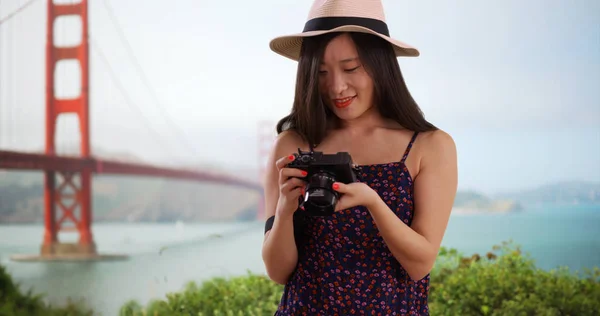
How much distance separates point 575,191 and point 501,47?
101 cm

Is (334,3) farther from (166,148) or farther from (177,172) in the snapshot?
(166,148)

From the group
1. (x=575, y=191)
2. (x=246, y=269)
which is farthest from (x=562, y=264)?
(x=246, y=269)

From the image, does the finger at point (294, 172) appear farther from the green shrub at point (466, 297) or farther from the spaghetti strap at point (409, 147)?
the green shrub at point (466, 297)

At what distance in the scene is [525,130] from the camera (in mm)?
3787

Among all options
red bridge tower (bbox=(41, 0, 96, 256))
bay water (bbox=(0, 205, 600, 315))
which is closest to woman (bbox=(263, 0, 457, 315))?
bay water (bbox=(0, 205, 600, 315))

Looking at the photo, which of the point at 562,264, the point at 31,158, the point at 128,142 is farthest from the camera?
the point at 128,142

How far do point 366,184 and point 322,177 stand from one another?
0.16 m

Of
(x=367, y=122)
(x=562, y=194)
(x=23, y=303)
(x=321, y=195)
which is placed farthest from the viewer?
(x=562, y=194)

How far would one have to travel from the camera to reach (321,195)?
103 centimetres

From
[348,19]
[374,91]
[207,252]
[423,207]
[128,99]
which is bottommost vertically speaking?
[207,252]

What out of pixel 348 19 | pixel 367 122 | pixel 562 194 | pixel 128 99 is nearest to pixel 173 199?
pixel 562 194

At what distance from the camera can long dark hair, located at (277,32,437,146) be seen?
49.6 inches

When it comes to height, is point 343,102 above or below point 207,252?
above

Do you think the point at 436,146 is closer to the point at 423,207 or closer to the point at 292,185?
the point at 423,207
